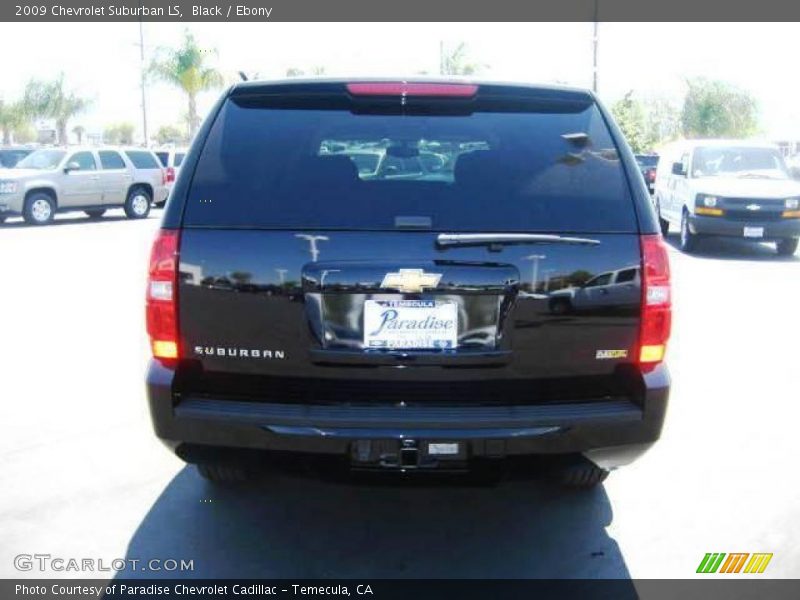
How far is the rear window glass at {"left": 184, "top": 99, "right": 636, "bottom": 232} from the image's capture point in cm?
294

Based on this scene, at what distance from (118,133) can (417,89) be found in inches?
3646

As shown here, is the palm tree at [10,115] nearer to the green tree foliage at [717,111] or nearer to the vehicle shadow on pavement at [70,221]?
the vehicle shadow on pavement at [70,221]

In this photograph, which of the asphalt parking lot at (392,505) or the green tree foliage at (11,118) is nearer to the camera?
the asphalt parking lot at (392,505)

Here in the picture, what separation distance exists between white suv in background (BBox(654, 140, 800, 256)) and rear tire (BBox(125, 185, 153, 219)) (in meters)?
13.8

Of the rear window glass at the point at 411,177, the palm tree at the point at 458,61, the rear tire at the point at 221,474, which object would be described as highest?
the palm tree at the point at 458,61

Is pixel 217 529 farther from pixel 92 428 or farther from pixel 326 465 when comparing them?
pixel 92 428

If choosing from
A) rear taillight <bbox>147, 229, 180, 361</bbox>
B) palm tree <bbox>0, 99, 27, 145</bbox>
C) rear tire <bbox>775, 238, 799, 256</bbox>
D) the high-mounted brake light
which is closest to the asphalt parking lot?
rear taillight <bbox>147, 229, 180, 361</bbox>

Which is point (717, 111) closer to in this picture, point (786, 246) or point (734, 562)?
point (786, 246)

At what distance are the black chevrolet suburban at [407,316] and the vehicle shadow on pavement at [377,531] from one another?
1.04ft

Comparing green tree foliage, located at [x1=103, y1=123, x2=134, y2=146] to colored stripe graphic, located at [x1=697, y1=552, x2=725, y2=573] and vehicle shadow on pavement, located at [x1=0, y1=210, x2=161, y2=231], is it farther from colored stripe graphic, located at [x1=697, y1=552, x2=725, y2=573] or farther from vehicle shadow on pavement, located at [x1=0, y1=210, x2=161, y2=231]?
colored stripe graphic, located at [x1=697, y1=552, x2=725, y2=573]

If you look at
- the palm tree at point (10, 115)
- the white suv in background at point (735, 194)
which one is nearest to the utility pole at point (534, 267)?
the white suv in background at point (735, 194)

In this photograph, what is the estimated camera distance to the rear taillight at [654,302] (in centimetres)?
299

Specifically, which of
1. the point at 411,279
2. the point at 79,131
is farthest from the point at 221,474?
the point at 79,131

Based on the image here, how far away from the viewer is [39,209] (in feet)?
62.3
